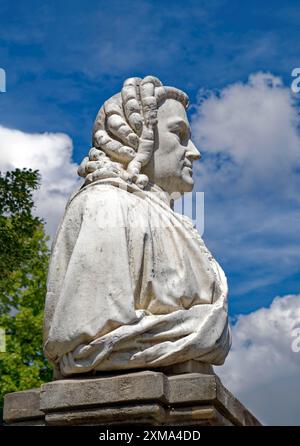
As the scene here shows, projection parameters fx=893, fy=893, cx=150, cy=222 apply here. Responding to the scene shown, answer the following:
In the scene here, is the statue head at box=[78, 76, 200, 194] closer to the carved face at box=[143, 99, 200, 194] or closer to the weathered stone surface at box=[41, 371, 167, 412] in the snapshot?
the carved face at box=[143, 99, 200, 194]

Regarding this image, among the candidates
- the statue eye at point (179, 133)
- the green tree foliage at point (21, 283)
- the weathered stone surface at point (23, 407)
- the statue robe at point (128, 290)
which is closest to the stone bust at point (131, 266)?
the statue robe at point (128, 290)

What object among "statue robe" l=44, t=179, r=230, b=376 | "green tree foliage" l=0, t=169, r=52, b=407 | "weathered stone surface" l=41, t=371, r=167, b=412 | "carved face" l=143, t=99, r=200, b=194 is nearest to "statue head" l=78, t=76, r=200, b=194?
"carved face" l=143, t=99, r=200, b=194

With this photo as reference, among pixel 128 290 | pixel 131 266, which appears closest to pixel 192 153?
pixel 131 266

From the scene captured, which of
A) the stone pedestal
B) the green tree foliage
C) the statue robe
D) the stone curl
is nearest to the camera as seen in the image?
the stone pedestal

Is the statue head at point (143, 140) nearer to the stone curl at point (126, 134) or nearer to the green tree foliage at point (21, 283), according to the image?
the stone curl at point (126, 134)

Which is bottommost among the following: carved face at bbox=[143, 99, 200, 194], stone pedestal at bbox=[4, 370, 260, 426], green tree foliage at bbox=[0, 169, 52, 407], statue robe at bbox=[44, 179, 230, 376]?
stone pedestal at bbox=[4, 370, 260, 426]

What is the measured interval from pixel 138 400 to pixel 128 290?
2.94ft

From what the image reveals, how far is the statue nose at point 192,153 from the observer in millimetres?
8586

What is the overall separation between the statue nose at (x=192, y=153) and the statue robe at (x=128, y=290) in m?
0.88

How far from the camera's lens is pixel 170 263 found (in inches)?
293

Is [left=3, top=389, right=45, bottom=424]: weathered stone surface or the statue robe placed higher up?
the statue robe

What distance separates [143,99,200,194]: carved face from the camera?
27.2ft

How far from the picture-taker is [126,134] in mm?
8109
